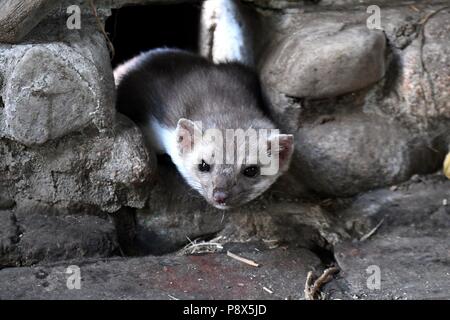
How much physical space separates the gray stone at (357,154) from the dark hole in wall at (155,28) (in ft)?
8.23

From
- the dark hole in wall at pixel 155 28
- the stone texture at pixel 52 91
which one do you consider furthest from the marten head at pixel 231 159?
the dark hole in wall at pixel 155 28

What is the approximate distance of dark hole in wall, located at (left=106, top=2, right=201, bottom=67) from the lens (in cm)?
689

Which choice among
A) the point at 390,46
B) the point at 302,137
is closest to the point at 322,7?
the point at 390,46

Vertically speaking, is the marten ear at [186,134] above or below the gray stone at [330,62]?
below

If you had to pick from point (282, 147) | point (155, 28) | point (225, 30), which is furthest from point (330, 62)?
point (155, 28)

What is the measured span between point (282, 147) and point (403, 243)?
937 mm

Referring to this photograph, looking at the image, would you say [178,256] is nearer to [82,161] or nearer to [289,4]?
[82,161]

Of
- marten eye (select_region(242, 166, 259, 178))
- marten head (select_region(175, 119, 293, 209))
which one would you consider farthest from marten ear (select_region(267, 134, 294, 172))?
marten eye (select_region(242, 166, 259, 178))

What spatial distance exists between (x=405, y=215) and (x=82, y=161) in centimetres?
204

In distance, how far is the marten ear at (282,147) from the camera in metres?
4.58

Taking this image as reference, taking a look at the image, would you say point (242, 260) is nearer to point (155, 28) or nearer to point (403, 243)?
point (403, 243)

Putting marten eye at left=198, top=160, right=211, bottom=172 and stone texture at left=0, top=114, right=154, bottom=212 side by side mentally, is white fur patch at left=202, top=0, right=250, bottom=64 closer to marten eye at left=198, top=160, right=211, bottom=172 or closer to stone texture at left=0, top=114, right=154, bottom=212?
marten eye at left=198, top=160, right=211, bottom=172

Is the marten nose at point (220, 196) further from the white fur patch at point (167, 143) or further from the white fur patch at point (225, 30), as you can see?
the white fur patch at point (225, 30)

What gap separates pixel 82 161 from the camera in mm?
4484
